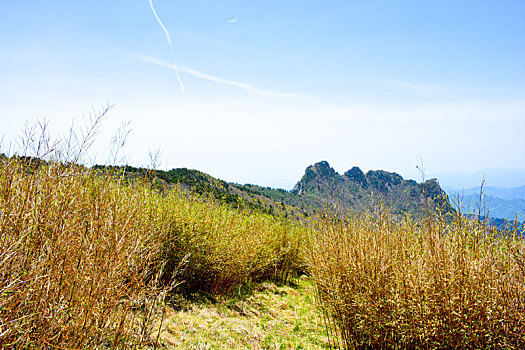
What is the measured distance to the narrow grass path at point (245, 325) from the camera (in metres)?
3.81

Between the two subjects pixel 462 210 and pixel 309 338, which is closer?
pixel 462 210

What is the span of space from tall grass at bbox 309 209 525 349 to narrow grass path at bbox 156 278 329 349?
1.09m

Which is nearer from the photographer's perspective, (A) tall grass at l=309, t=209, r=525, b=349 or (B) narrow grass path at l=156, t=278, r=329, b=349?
(A) tall grass at l=309, t=209, r=525, b=349

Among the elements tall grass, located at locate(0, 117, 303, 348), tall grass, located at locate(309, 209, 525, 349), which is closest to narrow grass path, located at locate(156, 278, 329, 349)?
tall grass, located at locate(309, 209, 525, 349)

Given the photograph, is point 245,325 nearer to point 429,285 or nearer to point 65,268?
point 429,285

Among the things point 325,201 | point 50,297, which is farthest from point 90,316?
point 325,201

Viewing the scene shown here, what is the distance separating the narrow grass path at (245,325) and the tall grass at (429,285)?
3.58 feet

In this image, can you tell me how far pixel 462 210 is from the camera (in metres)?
3.22

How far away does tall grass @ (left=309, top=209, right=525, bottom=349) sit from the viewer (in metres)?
2.64

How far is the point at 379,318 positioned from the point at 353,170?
8994 centimetres

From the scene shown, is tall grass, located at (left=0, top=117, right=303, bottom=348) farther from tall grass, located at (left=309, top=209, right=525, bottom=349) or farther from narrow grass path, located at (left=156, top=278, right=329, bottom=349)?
tall grass, located at (left=309, top=209, right=525, bottom=349)

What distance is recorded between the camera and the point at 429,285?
291cm

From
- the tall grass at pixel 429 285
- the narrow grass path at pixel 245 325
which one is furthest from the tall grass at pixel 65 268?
the tall grass at pixel 429 285

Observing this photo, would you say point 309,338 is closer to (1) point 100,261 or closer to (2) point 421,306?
(2) point 421,306
